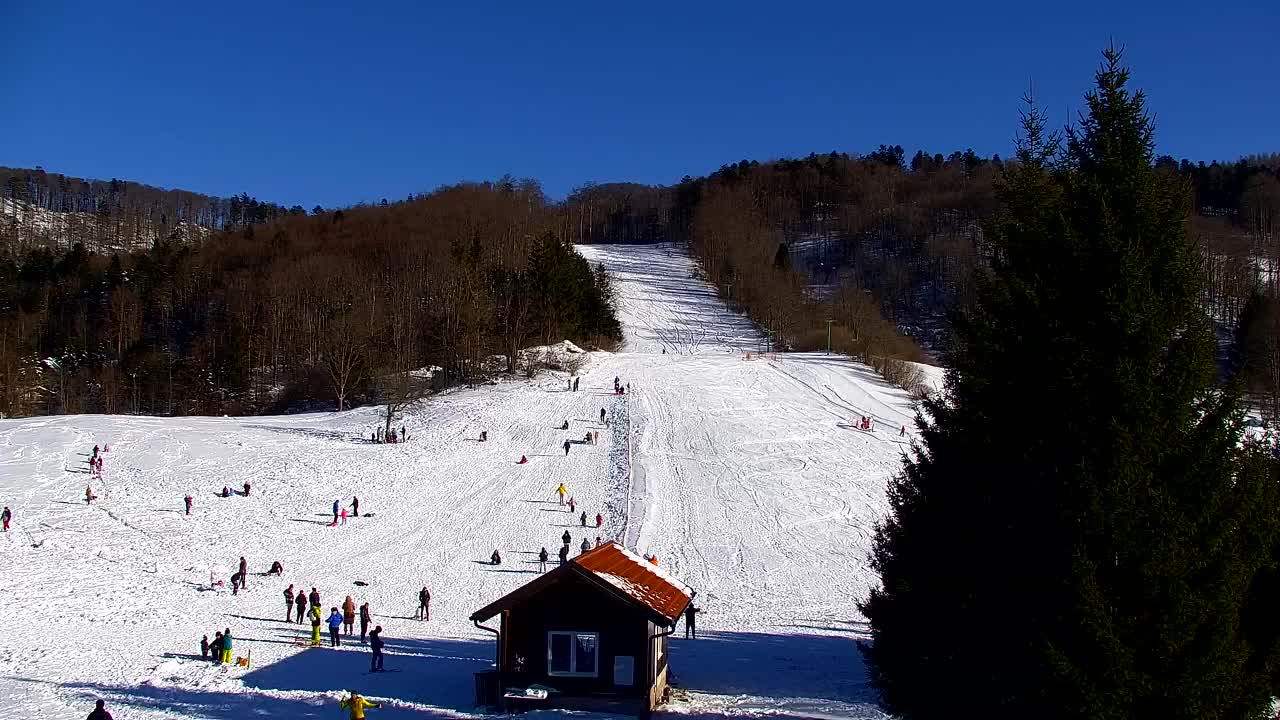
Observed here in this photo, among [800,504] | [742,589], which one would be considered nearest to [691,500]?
[800,504]

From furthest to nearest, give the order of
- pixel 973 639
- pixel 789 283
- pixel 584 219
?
pixel 584 219, pixel 789 283, pixel 973 639

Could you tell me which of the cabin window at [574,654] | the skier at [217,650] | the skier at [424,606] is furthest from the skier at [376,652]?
the skier at [424,606]

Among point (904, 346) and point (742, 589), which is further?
→ point (904, 346)

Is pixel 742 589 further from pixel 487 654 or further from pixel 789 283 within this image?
pixel 789 283

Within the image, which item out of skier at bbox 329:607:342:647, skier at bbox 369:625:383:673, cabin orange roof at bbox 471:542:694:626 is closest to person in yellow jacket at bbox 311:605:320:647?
skier at bbox 329:607:342:647

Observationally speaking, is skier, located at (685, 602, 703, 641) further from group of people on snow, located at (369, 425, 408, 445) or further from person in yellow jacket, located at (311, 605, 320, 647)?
group of people on snow, located at (369, 425, 408, 445)

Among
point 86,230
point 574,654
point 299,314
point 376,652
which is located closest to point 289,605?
point 376,652

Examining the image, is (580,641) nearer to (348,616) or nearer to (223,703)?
(223,703)

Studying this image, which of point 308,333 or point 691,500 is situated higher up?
point 308,333
